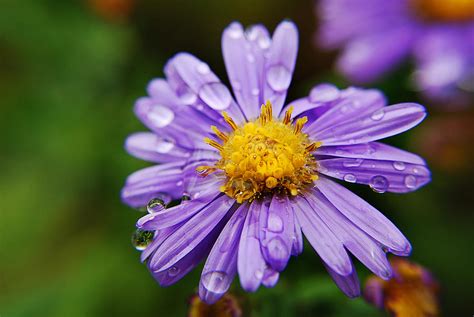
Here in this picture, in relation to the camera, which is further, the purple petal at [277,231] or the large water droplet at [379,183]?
the large water droplet at [379,183]

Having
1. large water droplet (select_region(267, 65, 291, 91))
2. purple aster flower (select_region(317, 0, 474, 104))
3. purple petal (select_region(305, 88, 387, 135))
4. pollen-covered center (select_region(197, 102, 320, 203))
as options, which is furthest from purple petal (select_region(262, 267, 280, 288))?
purple aster flower (select_region(317, 0, 474, 104))

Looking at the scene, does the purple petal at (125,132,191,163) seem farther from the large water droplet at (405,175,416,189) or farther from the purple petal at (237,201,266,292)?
the large water droplet at (405,175,416,189)

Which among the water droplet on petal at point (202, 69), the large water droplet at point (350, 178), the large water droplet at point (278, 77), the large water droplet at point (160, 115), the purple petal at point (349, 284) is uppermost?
the water droplet on petal at point (202, 69)

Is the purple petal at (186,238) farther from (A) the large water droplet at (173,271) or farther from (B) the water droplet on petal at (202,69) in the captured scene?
(B) the water droplet on petal at (202,69)

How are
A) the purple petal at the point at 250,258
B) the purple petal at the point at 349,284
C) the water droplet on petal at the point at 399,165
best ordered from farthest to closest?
the water droplet on petal at the point at 399,165, the purple petal at the point at 349,284, the purple petal at the point at 250,258

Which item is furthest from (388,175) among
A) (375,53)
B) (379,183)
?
(375,53)

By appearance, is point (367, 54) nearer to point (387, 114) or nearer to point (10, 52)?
point (387, 114)

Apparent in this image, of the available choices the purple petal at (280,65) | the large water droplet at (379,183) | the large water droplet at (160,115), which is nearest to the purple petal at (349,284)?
the large water droplet at (379,183)
